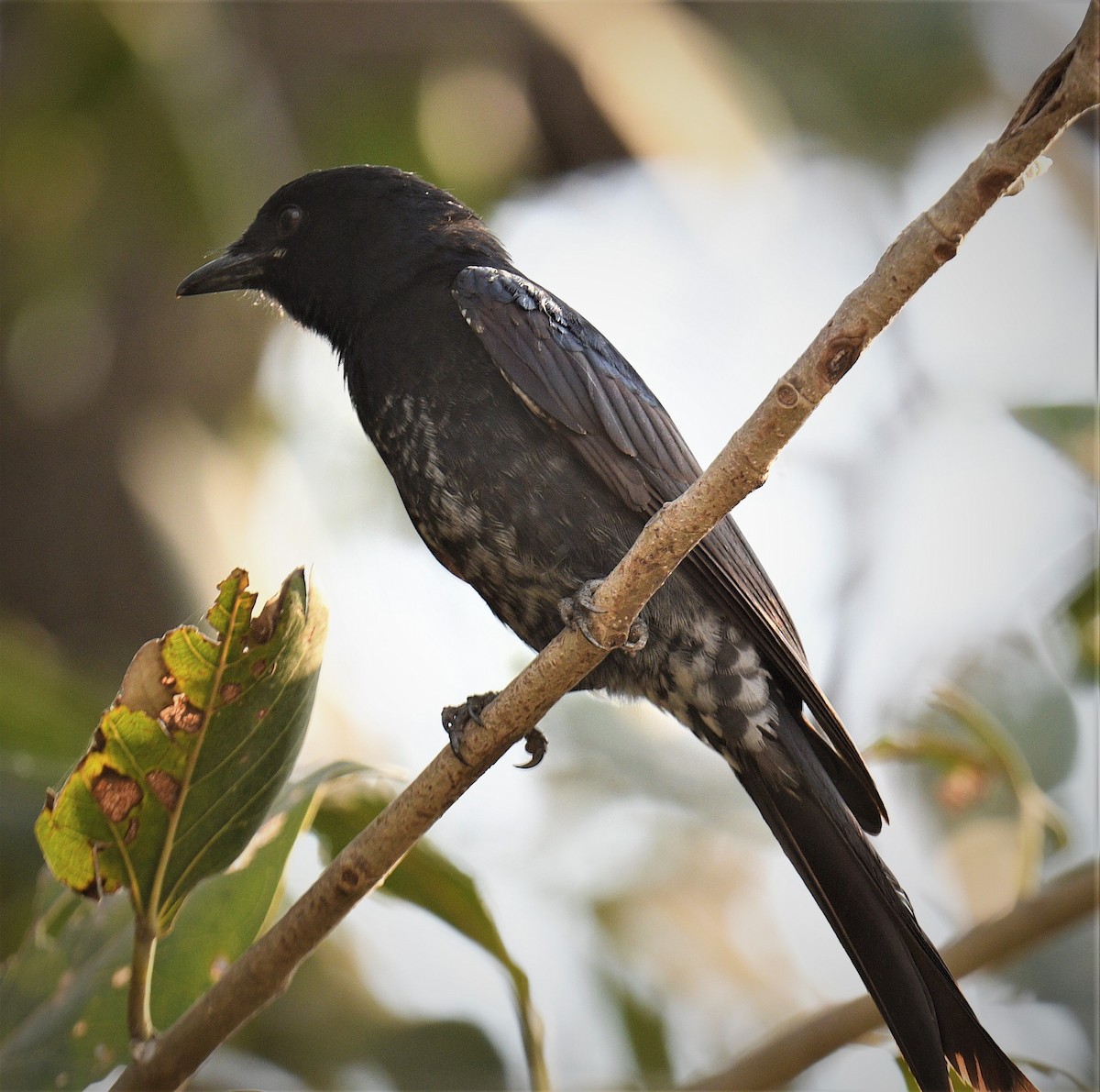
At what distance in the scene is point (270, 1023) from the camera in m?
3.63

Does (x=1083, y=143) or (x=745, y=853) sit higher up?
(x=1083, y=143)

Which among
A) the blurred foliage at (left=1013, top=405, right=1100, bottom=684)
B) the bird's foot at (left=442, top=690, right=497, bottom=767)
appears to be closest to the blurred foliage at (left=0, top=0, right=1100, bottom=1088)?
the blurred foliage at (left=1013, top=405, right=1100, bottom=684)

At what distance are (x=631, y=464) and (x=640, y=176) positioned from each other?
3093mm

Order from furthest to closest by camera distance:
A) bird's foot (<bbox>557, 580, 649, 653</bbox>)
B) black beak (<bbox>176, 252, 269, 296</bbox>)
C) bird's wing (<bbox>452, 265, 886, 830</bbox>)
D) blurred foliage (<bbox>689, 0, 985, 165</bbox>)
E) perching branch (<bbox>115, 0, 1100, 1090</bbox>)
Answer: blurred foliage (<bbox>689, 0, 985, 165</bbox>) < black beak (<bbox>176, 252, 269, 296</bbox>) < bird's wing (<bbox>452, 265, 886, 830</bbox>) < bird's foot (<bbox>557, 580, 649, 653</bbox>) < perching branch (<bbox>115, 0, 1100, 1090</bbox>)

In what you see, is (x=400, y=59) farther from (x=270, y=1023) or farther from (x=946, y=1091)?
(x=946, y=1091)

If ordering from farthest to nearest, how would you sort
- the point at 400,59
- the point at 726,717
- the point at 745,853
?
the point at 400,59, the point at 745,853, the point at 726,717

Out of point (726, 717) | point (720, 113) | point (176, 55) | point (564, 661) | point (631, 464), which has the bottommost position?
point (564, 661)

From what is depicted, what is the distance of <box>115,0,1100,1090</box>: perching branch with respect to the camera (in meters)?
1.43

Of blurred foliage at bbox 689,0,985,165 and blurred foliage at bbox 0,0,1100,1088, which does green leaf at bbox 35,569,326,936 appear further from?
blurred foliage at bbox 689,0,985,165

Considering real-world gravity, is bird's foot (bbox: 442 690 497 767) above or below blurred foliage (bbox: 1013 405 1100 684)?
below

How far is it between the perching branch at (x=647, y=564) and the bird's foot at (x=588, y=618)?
0.01 m

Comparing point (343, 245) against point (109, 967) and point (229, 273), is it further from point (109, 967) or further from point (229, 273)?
point (109, 967)

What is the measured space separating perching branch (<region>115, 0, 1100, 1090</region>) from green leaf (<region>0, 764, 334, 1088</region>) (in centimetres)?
40

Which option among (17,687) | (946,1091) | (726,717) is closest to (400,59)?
(17,687)
